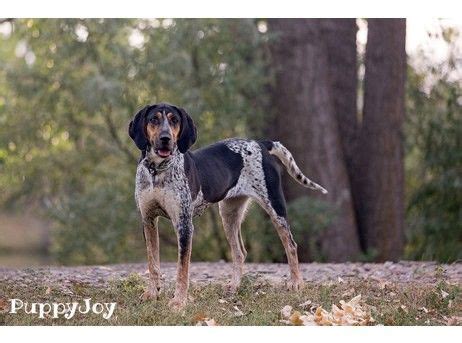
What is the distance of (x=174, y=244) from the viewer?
530 inches

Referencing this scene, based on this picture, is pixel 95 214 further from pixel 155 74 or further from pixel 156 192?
pixel 156 192

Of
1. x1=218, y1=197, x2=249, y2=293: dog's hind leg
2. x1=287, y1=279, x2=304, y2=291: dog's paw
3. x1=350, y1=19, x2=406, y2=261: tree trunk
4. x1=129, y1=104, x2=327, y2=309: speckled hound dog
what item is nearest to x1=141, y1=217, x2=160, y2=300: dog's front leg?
x1=129, y1=104, x2=327, y2=309: speckled hound dog

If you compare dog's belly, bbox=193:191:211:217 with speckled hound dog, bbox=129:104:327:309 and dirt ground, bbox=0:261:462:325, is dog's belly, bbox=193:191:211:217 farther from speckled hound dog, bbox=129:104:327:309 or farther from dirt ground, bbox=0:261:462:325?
dirt ground, bbox=0:261:462:325

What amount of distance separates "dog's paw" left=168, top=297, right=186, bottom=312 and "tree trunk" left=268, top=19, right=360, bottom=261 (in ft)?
15.8

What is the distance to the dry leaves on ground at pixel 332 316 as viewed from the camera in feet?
25.6

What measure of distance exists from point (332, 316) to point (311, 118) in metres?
4.95

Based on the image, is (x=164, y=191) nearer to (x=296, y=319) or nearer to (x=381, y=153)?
(x=296, y=319)

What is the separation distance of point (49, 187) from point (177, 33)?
3.10 metres

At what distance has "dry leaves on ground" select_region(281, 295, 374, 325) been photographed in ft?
25.6

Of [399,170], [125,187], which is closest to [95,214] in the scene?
[125,187]

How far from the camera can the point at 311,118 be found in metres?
12.5

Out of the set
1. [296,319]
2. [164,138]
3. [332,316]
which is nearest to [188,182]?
[164,138]

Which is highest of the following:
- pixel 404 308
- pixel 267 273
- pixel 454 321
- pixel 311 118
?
pixel 311 118

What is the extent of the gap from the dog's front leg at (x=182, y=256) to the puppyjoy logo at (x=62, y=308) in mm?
578
